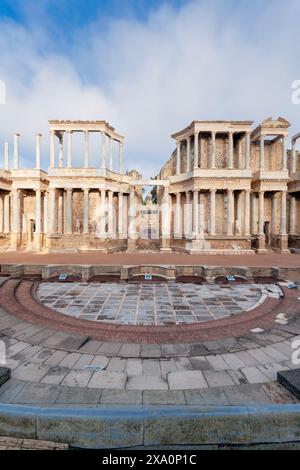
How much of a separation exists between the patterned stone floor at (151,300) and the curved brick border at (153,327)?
0.46 meters

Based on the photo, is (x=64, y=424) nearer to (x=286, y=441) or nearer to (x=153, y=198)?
(x=286, y=441)

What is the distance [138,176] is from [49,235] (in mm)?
16380

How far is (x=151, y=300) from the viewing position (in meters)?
8.46

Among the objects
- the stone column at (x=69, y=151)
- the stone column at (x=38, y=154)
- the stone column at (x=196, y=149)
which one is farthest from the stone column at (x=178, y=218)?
the stone column at (x=38, y=154)

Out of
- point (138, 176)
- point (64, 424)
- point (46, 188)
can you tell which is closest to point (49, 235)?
point (46, 188)

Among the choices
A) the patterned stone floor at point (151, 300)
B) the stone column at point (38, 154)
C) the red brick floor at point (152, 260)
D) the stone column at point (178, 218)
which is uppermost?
the stone column at point (38, 154)

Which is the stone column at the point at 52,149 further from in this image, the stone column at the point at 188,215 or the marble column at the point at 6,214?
the stone column at the point at 188,215

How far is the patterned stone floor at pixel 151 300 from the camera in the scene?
7.00 meters

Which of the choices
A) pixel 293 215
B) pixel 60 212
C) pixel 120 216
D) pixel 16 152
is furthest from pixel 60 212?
pixel 293 215

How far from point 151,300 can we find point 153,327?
93.1 inches

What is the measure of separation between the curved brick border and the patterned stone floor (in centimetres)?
46

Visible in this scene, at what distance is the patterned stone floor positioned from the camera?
7.00 metres

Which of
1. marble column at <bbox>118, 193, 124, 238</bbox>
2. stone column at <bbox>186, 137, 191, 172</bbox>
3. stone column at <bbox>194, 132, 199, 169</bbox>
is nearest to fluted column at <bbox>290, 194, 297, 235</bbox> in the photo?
stone column at <bbox>194, 132, 199, 169</bbox>
